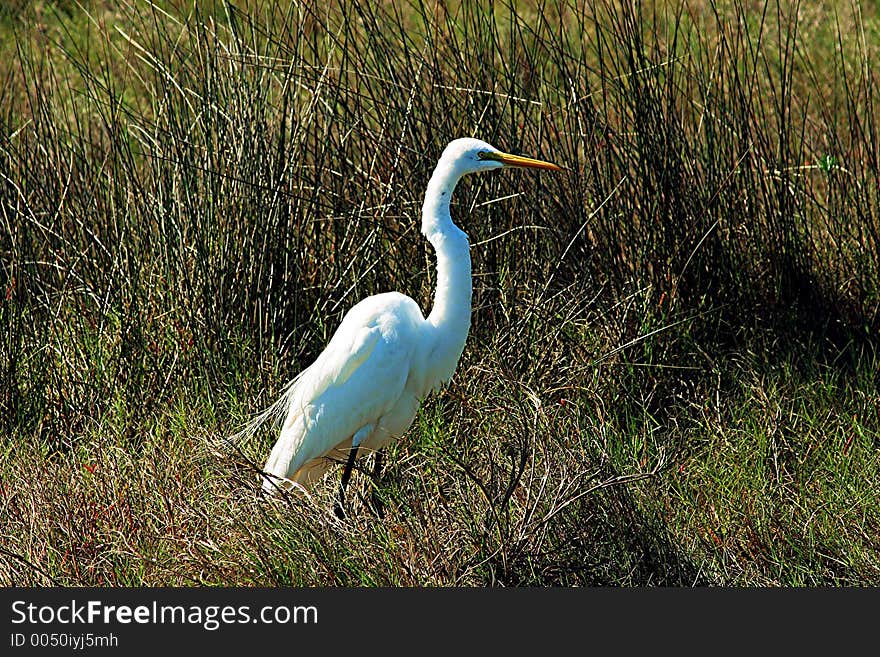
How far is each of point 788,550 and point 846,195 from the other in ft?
5.10

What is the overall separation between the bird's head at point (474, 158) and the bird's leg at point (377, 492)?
32.9 inches

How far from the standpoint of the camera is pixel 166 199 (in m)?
3.84

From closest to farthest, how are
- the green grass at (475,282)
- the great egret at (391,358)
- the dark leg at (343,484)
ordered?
the dark leg at (343,484), the great egret at (391,358), the green grass at (475,282)

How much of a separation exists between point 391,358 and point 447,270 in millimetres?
278

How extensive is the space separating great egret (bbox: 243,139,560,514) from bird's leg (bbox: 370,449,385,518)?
68 mm

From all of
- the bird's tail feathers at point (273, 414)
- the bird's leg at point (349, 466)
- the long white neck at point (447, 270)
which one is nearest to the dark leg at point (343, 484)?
the bird's leg at point (349, 466)

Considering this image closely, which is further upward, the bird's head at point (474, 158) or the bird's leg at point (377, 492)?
the bird's head at point (474, 158)

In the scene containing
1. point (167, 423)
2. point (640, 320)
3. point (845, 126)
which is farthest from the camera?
point (845, 126)

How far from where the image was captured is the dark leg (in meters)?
2.88

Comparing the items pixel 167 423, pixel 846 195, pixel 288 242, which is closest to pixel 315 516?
pixel 167 423

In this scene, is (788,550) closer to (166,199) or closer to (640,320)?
(640,320)

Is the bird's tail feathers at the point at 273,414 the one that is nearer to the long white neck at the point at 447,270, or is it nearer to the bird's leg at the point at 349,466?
the bird's leg at the point at 349,466

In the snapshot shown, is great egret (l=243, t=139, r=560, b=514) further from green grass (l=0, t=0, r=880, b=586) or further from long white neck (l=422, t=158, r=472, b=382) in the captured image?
green grass (l=0, t=0, r=880, b=586)

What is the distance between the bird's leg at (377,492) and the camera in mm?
2954
